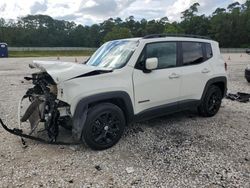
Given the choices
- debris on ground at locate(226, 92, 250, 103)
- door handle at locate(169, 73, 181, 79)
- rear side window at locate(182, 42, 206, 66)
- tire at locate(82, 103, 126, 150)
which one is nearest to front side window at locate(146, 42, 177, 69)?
door handle at locate(169, 73, 181, 79)

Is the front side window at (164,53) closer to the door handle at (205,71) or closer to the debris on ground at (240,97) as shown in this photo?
the door handle at (205,71)

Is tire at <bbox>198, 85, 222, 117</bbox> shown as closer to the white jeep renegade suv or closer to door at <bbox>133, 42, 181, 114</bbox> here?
the white jeep renegade suv

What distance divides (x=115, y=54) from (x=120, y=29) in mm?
74864

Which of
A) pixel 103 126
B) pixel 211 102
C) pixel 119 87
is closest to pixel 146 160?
pixel 103 126

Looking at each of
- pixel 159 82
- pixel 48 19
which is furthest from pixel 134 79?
pixel 48 19

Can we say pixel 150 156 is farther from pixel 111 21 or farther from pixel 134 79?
pixel 111 21

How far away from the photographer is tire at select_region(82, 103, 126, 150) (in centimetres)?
429

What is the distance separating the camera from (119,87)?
450cm

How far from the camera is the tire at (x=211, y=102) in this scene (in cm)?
615

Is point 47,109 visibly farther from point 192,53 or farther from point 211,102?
point 211,102

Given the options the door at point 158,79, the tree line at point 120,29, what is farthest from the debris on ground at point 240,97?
the tree line at point 120,29

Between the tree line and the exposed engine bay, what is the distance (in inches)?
2793

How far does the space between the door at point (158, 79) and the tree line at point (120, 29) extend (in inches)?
2773

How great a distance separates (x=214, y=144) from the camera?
4.75 metres
